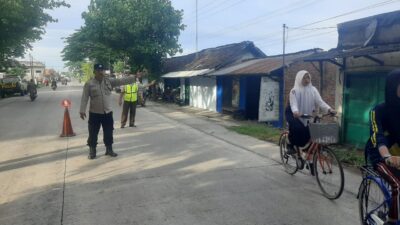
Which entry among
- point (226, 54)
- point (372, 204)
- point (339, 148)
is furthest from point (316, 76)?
point (372, 204)

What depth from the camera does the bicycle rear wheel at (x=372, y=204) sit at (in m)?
3.69

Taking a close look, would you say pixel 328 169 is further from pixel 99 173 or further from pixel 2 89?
pixel 2 89

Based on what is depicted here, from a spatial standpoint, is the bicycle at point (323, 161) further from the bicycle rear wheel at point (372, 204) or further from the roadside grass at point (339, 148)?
the roadside grass at point (339, 148)

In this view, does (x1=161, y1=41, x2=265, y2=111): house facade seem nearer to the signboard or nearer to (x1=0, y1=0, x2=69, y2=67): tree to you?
the signboard

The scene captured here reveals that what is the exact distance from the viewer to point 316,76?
16.5 m

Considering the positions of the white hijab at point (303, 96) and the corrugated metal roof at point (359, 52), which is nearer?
the white hijab at point (303, 96)

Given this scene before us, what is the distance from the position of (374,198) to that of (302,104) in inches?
109

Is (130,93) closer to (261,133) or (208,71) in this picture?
(261,133)

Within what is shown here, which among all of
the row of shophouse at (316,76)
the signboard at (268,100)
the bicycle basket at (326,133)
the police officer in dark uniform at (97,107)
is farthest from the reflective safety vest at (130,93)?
the bicycle basket at (326,133)

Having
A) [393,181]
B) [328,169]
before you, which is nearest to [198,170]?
[328,169]

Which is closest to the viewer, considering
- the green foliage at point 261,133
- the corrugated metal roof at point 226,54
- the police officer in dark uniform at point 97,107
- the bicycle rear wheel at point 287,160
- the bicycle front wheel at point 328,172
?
the bicycle front wheel at point 328,172

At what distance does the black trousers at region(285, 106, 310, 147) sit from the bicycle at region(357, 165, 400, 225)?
2378 millimetres

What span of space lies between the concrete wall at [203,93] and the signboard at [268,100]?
5859 mm

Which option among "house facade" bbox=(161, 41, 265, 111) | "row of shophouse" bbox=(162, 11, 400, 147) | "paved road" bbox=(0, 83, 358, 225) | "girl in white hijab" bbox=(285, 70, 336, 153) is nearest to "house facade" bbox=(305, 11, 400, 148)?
"row of shophouse" bbox=(162, 11, 400, 147)
